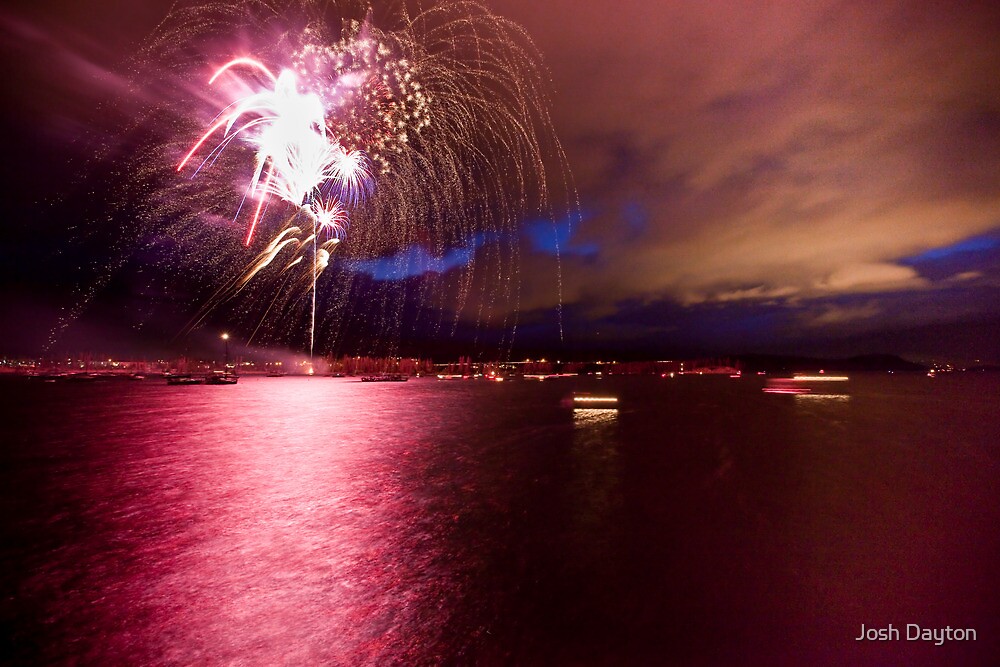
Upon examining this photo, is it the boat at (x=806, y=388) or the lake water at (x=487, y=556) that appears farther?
the boat at (x=806, y=388)

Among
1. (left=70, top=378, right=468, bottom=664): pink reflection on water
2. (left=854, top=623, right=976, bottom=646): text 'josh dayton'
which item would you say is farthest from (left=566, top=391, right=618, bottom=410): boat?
(left=854, top=623, right=976, bottom=646): text 'josh dayton'

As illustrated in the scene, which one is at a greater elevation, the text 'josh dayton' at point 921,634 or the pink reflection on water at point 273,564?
the pink reflection on water at point 273,564

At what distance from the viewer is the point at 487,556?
527 centimetres

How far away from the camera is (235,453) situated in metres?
11.6

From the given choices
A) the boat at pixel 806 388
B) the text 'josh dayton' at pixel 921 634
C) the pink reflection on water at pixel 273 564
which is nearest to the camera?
the pink reflection on water at pixel 273 564

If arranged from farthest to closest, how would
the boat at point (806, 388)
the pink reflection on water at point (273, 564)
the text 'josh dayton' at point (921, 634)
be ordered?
the boat at point (806, 388) → the text 'josh dayton' at point (921, 634) → the pink reflection on water at point (273, 564)

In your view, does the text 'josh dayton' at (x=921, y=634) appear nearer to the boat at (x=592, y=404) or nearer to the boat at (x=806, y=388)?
the boat at (x=592, y=404)

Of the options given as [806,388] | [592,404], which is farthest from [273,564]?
[806,388]

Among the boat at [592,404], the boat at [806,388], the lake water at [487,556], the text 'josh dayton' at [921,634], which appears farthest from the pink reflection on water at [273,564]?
the boat at [806,388]

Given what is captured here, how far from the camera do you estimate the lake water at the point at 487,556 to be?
3.62 metres

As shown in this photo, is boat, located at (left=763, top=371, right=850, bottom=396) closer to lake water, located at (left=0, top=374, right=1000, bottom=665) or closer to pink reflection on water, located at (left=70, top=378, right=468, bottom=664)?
lake water, located at (left=0, top=374, right=1000, bottom=665)

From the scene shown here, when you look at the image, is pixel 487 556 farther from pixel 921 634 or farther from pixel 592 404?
pixel 592 404

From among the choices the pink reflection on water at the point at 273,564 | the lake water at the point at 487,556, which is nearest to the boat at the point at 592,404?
the lake water at the point at 487,556

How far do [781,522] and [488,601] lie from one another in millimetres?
4731
